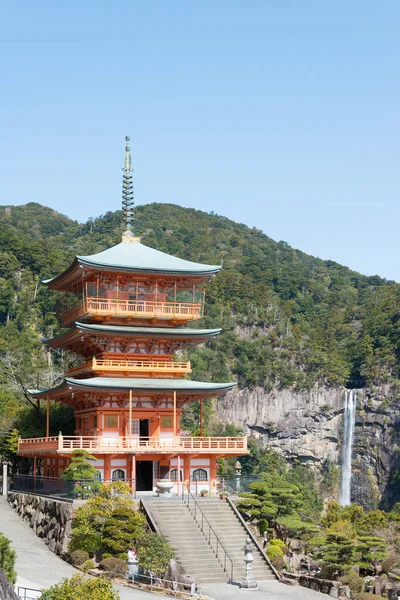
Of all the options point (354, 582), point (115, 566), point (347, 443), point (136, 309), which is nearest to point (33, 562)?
point (115, 566)

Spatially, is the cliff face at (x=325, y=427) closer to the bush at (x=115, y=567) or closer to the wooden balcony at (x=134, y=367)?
the wooden balcony at (x=134, y=367)

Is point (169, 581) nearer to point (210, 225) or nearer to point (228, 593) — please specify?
point (228, 593)

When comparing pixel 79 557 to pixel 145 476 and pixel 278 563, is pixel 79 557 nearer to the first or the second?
pixel 278 563

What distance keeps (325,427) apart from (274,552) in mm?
58468

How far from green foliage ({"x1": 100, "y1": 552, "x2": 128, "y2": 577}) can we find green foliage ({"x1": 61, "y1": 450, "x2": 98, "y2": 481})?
446 centimetres

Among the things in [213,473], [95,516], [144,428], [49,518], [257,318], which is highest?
[257,318]

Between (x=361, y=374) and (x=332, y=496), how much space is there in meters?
13.9

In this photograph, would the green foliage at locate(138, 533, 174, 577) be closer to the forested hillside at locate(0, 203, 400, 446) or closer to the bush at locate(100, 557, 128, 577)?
the bush at locate(100, 557, 128, 577)

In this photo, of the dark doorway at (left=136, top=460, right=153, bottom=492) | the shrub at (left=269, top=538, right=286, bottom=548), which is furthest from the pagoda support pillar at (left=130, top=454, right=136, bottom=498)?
the shrub at (left=269, top=538, right=286, bottom=548)

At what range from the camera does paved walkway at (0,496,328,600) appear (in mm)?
27047

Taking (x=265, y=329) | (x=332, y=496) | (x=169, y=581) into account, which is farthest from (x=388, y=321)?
(x=169, y=581)

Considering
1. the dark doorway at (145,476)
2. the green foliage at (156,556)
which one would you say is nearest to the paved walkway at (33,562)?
the green foliage at (156,556)

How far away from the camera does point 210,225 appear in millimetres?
143500

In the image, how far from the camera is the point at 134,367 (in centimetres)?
3909
